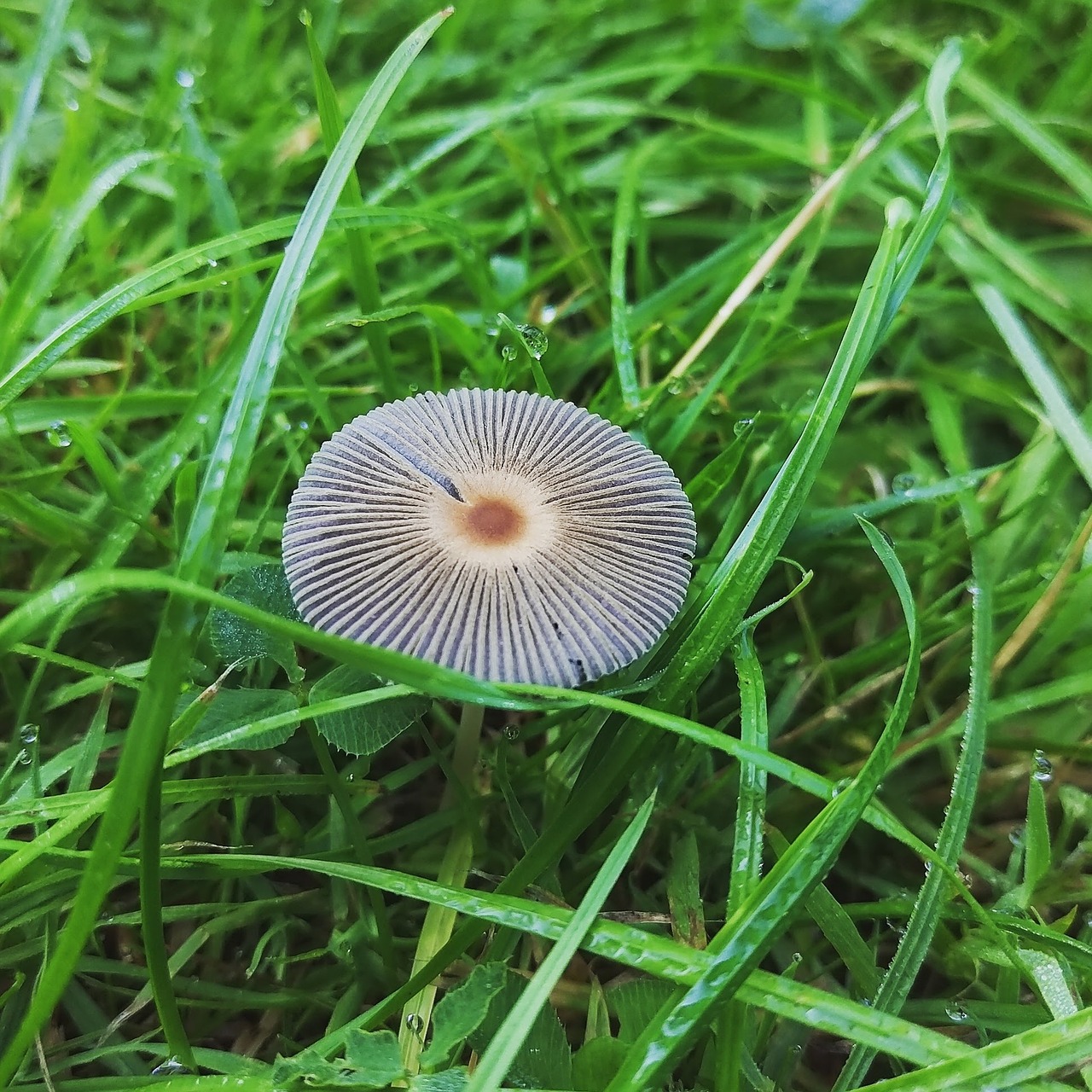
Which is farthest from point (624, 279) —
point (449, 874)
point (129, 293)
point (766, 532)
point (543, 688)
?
point (449, 874)

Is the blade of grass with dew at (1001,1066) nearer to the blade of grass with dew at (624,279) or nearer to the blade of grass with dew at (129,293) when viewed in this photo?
the blade of grass with dew at (624,279)

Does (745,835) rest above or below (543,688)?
below

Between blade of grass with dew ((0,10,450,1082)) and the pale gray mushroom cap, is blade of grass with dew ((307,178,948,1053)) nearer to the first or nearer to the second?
the pale gray mushroom cap

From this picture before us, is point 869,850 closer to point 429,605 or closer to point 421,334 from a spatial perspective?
point 429,605

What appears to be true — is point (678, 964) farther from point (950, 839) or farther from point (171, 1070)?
point (171, 1070)

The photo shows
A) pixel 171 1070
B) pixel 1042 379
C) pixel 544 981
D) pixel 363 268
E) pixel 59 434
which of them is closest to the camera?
pixel 544 981
